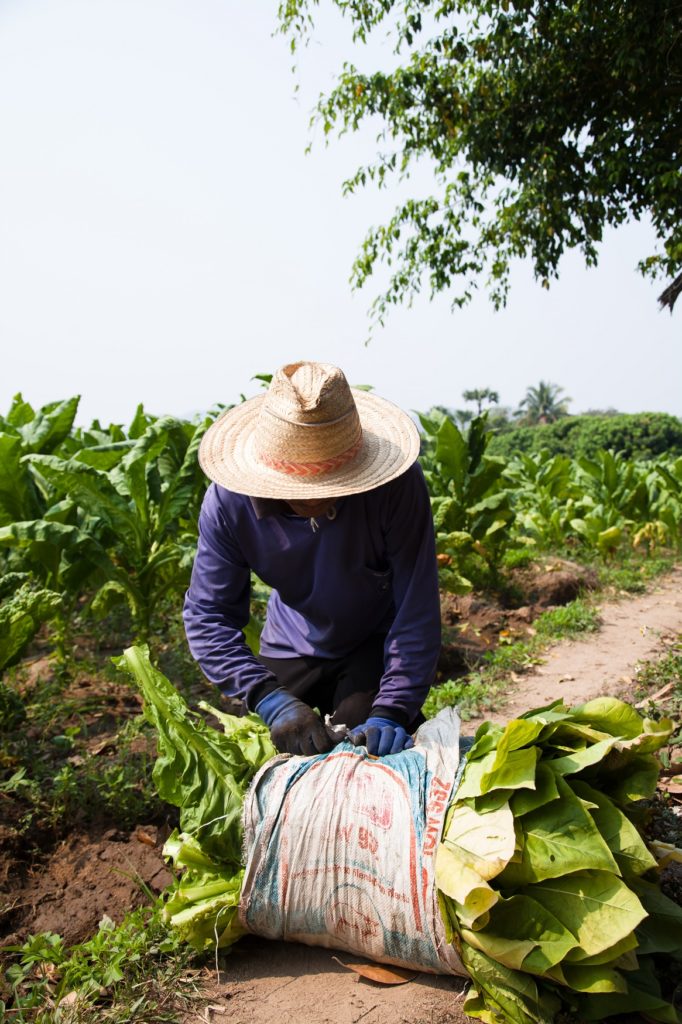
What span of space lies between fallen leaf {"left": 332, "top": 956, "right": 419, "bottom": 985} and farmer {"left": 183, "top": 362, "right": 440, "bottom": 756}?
533mm

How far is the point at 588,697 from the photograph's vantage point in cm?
383

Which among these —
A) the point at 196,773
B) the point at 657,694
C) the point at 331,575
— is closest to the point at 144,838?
the point at 196,773

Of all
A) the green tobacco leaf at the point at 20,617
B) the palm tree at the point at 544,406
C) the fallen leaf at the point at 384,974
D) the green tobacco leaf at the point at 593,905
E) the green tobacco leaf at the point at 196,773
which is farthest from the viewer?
the palm tree at the point at 544,406

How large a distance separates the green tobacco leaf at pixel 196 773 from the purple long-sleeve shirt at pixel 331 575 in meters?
0.31

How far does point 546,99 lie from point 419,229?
214 centimetres

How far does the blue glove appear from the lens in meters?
2.25

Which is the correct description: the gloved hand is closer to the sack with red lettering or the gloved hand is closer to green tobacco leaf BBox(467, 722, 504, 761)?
the sack with red lettering

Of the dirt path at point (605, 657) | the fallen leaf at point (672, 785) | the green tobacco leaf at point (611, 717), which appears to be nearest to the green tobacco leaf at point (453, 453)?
the dirt path at point (605, 657)

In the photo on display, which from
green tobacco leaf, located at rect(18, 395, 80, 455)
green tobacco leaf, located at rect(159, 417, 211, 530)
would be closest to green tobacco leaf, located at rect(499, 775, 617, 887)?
green tobacco leaf, located at rect(159, 417, 211, 530)

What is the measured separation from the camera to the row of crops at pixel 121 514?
397 cm

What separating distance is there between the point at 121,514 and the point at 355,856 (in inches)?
104

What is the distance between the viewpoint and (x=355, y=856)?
196 cm

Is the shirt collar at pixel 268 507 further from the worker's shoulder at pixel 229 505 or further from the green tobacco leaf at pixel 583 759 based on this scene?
the green tobacco leaf at pixel 583 759

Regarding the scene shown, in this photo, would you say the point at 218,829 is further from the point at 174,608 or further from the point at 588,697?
the point at 174,608
